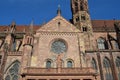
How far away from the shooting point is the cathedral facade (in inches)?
816

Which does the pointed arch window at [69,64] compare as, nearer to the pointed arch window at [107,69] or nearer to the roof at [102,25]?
the pointed arch window at [107,69]

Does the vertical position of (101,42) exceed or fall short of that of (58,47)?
it exceeds it

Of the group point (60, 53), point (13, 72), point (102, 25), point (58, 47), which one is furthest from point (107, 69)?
point (13, 72)

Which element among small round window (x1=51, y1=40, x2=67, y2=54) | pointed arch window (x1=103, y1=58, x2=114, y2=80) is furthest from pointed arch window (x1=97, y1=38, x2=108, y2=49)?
small round window (x1=51, y1=40, x2=67, y2=54)

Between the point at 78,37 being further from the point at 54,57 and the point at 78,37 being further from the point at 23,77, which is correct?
the point at 23,77

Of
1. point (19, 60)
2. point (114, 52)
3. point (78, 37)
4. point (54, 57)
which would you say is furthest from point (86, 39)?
point (19, 60)

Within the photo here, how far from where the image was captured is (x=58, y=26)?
27812mm

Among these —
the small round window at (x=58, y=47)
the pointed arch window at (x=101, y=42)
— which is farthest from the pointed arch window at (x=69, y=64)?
the pointed arch window at (x=101, y=42)

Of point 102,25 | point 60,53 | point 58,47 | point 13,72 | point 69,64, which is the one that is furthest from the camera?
point 102,25

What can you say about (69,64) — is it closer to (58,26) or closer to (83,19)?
(58,26)

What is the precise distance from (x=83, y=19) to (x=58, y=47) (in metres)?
8.40

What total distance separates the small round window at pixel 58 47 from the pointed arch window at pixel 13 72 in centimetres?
593

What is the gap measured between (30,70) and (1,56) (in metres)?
8.27

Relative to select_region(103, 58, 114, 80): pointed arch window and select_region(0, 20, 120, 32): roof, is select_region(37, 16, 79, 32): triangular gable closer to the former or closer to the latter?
select_region(103, 58, 114, 80): pointed arch window
